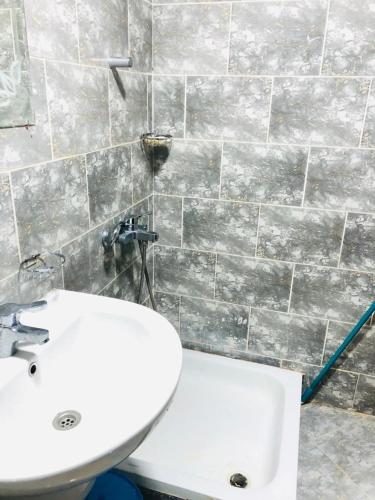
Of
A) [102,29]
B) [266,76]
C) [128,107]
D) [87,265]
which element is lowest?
[87,265]

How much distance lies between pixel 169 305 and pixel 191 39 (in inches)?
50.7

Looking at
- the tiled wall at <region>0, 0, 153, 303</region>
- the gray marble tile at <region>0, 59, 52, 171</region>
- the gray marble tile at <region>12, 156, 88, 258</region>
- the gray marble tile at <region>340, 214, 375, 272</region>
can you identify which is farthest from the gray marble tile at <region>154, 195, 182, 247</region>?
the gray marble tile at <region>0, 59, 52, 171</region>

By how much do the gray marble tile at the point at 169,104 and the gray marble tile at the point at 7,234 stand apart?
1.03 m

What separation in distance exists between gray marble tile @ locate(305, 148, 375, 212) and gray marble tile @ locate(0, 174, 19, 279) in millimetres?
1249

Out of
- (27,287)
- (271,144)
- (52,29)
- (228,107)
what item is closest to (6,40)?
(52,29)

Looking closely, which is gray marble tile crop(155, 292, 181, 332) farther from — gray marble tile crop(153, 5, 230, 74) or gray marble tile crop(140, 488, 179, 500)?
gray marble tile crop(153, 5, 230, 74)

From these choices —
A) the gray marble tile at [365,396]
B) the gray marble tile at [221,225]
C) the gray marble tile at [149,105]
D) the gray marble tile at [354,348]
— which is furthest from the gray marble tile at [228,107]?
the gray marble tile at [365,396]

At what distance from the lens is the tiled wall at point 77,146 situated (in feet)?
3.81

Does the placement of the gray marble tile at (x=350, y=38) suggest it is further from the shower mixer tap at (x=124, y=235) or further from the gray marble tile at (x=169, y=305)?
the gray marble tile at (x=169, y=305)

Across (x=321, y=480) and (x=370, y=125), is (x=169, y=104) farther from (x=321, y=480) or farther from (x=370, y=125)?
(x=321, y=480)

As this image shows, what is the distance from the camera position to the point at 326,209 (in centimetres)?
188

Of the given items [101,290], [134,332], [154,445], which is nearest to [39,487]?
[134,332]

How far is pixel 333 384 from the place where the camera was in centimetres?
212

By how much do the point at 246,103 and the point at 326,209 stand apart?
1.90 feet
